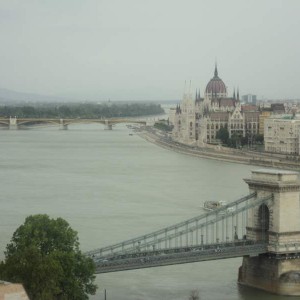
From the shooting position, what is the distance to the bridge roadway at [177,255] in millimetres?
11781

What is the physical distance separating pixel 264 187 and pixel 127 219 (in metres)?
6.06

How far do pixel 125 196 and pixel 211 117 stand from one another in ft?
95.2

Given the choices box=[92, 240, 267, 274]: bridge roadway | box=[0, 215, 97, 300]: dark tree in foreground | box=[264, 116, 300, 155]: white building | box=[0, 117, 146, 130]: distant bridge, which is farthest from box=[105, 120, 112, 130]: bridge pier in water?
box=[0, 215, 97, 300]: dark tree in foreground

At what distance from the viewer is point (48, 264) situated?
32.8 ft

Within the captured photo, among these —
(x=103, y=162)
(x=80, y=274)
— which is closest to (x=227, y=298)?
(x=80, y=274)

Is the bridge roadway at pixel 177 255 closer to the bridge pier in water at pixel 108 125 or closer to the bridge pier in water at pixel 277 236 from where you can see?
the bridge pier in water at pixel 277 236

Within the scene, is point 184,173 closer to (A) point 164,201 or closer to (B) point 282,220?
(A) point 164,201

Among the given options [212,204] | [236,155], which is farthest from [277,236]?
[236,155]

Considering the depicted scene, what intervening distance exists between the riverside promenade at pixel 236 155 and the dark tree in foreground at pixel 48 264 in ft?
74.7

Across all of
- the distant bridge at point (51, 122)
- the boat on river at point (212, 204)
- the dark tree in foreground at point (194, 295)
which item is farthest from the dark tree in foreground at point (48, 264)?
the distant bridge at point (51, 122)

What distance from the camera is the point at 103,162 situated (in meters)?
35.7

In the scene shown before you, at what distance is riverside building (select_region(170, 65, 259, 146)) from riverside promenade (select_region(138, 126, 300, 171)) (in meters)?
1.36

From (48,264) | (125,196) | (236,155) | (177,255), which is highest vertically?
(48,264)

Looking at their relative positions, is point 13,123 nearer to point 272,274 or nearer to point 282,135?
point 282,135
